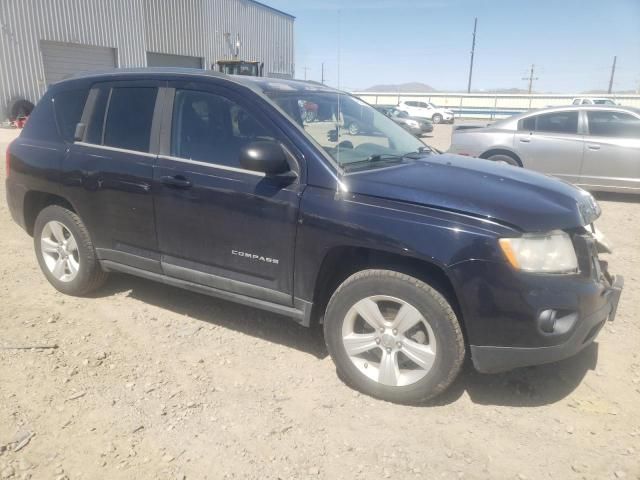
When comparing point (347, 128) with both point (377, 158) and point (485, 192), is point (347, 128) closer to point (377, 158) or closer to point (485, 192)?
point (377, 158)

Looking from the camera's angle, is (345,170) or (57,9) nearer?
(345,170)

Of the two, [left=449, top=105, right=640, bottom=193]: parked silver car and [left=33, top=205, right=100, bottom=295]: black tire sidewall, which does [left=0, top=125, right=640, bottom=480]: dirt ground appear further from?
[left=449, top=105, right=640, bottom=193]: parked silver car

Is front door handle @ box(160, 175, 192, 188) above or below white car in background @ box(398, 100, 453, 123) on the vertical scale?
above

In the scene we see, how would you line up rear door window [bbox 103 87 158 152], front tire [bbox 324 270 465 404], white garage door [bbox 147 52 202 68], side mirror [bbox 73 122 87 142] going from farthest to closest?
white garage door [bbox 147 52 202 68], side mirror [bbox 73 122 87 142], rear door window [bbox 103 87 158 152], front tire [bbox 324 270 465 404]

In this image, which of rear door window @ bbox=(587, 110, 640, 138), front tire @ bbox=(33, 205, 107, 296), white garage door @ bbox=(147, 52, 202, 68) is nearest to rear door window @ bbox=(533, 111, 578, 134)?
rear door window @ bbox=(587, 110, 640, 138)

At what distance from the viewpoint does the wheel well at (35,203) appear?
435 cm

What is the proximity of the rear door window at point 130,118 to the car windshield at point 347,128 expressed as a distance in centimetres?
97

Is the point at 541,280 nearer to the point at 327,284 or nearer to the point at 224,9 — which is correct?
the point at 327,284

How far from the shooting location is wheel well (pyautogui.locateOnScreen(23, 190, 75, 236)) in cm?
435

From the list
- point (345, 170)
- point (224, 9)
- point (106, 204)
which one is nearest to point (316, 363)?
point (345, 170)

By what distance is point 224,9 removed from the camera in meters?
29.4

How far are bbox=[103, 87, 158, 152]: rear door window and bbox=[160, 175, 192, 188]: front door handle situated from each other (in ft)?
1.09

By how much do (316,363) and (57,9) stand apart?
2182 cm

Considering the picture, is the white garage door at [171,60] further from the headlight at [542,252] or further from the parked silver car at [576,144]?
the headlight at [542,252]
